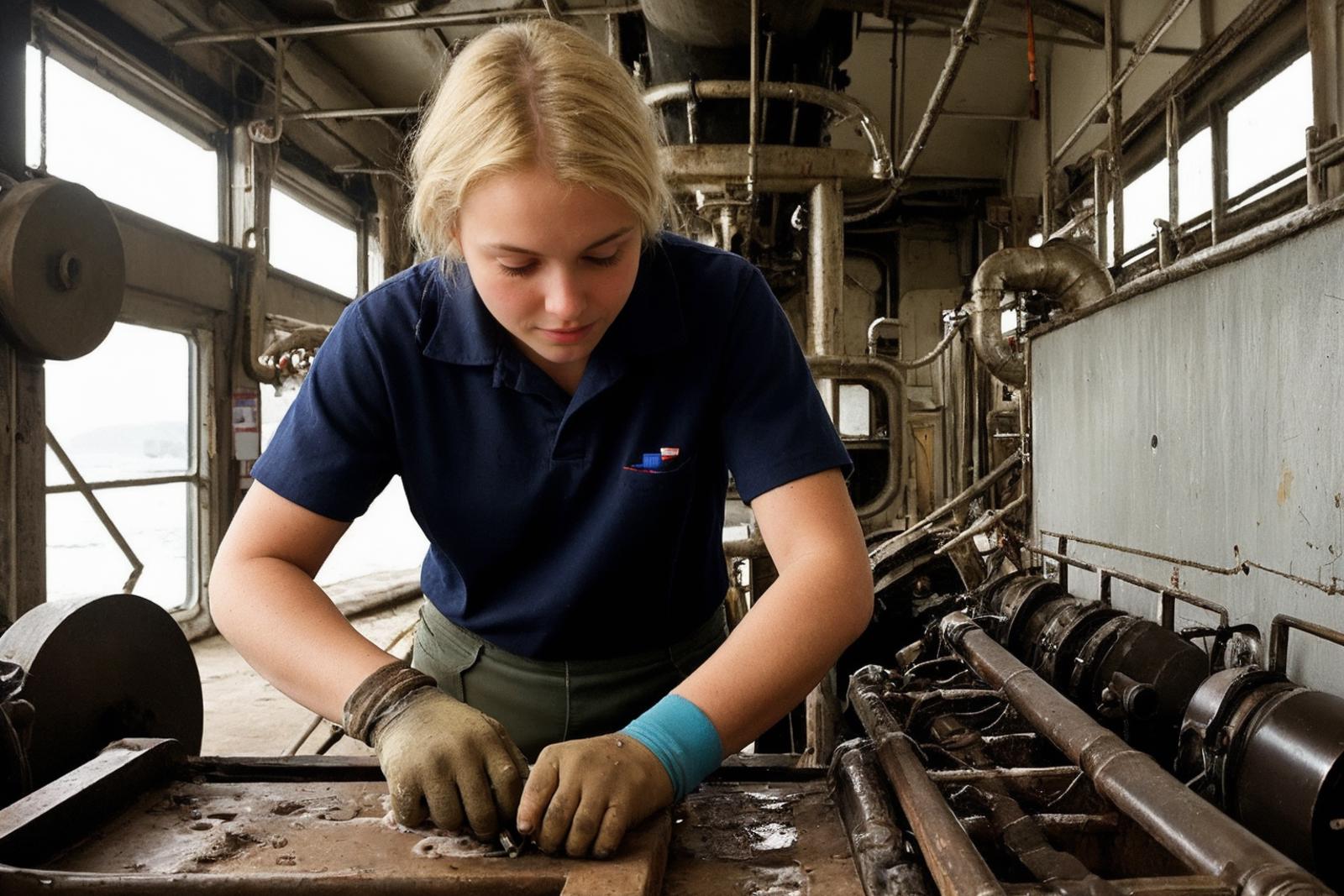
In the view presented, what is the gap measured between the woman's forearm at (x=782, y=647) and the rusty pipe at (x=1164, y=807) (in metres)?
0.30

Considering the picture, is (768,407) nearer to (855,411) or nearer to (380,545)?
(380,545)

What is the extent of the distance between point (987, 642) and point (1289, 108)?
3.29m

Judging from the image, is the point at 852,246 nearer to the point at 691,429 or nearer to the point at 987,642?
the point at 987,642

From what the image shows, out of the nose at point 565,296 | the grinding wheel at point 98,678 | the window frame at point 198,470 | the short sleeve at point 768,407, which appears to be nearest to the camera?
the nose at point 565,296

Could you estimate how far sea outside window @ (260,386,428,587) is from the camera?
263 inches

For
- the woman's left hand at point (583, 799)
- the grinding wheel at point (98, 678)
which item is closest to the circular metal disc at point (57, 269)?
the grinding wheel at point (98, 678)

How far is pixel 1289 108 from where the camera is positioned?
3.70 metres

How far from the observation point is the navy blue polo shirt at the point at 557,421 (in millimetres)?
1048

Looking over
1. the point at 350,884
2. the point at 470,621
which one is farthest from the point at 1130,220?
the point at 350,884

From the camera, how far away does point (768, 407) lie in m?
1.04

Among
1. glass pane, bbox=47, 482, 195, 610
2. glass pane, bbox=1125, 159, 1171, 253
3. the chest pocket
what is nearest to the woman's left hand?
the chest pocket

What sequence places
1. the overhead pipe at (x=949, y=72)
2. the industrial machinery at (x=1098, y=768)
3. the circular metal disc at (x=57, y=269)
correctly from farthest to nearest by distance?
the circular metal disc at (x=57, y=269) < the overhead pipe at (x=949, y=72) < the industrial machinery at (x=1098, y=768)

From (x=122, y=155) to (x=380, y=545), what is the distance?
372 centimetres

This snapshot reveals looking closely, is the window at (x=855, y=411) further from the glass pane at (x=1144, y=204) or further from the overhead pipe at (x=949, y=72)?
the overhead pipe at (x=949, y=72)
